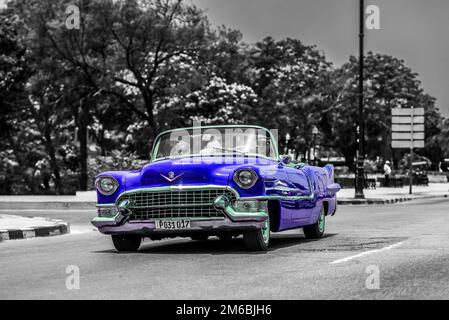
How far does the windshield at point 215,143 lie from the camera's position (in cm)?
1298

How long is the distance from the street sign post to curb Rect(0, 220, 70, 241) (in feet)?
87.3

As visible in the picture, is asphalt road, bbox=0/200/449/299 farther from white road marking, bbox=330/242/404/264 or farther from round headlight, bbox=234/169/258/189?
round headlight, bbox=234/169/258/189

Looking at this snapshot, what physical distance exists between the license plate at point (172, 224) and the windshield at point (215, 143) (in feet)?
4.99

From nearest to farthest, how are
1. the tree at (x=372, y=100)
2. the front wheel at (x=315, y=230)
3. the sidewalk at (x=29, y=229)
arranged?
the front wheel at (x=315, y=230), the sidewalk at (x=29, y=229), the tree at (x=372, y=100)

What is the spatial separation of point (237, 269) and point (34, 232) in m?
8.18

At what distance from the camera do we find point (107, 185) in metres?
12.1

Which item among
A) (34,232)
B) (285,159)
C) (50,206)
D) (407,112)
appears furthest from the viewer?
(407,112)

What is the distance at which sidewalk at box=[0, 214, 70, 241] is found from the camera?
16.4 metres

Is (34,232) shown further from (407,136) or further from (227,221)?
(407,136)

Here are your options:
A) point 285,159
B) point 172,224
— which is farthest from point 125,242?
point 285,159

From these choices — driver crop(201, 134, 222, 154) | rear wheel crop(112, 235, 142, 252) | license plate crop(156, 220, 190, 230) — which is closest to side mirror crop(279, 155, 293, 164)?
driver crop(201, 134, 222, 154)

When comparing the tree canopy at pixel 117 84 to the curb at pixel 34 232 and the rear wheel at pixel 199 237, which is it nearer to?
the curb at pixel 34 232

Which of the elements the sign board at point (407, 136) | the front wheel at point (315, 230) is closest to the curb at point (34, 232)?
the front wheel at point (315, 230)
